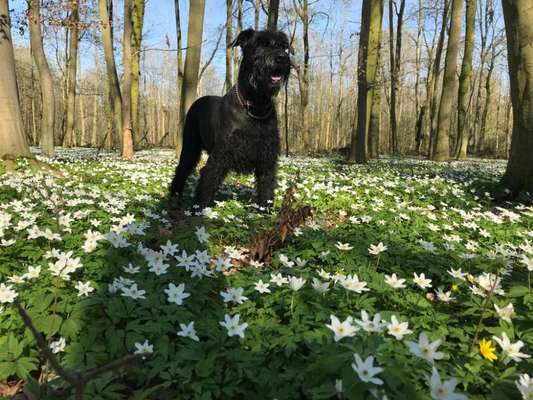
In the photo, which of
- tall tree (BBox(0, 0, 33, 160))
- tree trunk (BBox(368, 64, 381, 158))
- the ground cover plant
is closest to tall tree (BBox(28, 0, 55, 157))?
tall tree (BBox(0, 0, 33, 160))

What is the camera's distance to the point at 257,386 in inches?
79.3

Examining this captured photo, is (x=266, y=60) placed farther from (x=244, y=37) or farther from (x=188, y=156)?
(x=188, y=156)

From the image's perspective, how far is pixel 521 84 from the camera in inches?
285

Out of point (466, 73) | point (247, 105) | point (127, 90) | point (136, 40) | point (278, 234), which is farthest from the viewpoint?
point (136, 40)

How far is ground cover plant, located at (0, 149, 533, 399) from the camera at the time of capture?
1.93 metres

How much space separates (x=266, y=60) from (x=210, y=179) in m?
1.90

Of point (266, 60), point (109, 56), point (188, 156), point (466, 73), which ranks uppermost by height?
point (466, 73)

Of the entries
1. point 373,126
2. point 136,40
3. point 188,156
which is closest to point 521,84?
point 188,156

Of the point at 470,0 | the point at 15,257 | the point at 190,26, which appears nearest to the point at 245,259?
the point at 15,257

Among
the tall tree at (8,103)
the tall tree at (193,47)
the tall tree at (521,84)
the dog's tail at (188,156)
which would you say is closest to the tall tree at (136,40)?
the tall tree at (193,47)

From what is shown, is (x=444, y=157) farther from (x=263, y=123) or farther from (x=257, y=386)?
(x=257, y=386)

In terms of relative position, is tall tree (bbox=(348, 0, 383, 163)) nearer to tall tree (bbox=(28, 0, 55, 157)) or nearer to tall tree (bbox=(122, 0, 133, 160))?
A: tall tree (bbox=(122, 0, 133, 160))

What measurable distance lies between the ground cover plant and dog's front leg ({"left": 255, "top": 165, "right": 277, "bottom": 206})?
1.56m

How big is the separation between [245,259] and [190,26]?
11483mm
